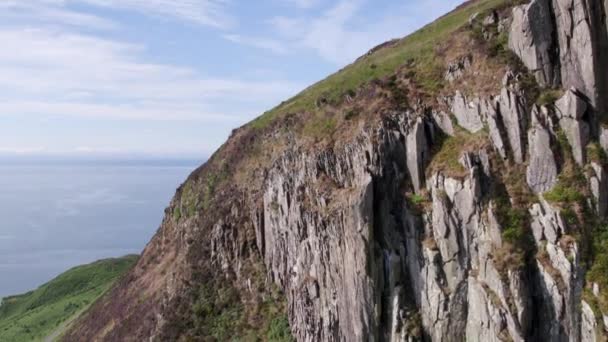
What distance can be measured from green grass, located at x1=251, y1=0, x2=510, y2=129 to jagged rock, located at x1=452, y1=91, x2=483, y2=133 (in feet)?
11.4

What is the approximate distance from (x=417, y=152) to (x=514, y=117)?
6618 mm

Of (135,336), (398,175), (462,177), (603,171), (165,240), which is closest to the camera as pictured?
(603,171)

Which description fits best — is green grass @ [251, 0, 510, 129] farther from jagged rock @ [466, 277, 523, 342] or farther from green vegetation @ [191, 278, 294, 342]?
green vegetation @ [191, 278, 294, 342]

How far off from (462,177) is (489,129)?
12.5ft

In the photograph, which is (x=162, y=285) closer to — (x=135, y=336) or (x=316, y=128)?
(x=135, y=336)

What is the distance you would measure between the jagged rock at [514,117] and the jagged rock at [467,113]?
171cm

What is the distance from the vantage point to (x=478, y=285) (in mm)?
31891

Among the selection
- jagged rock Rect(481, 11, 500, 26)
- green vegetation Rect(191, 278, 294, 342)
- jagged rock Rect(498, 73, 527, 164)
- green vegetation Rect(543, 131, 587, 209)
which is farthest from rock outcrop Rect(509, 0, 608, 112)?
green vegetation Rect(191, 278, 294, 342)

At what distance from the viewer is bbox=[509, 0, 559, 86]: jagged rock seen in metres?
34.9

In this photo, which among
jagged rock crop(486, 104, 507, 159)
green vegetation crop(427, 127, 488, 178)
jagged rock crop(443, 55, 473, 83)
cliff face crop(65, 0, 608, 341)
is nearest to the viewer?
cliff face crop(65, 0, 608, 341)

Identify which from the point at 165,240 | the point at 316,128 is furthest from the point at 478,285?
the point at 165,240

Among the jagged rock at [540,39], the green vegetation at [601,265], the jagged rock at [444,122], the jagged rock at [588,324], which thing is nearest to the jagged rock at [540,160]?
the jagged rock at [540,39]

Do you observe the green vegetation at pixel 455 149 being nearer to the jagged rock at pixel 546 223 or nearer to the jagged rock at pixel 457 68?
the jagged rock at pixel 546 223

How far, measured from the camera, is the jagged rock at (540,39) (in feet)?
114
